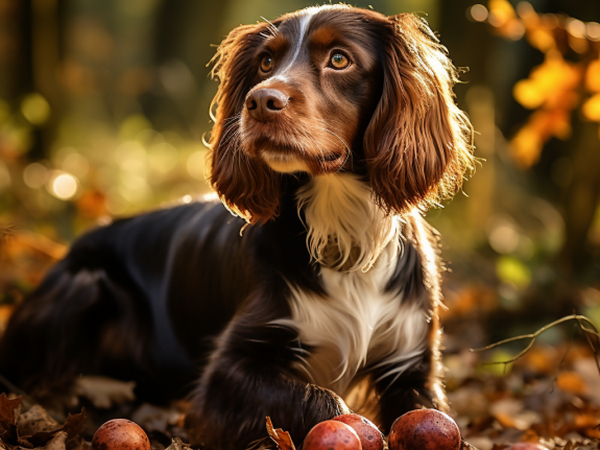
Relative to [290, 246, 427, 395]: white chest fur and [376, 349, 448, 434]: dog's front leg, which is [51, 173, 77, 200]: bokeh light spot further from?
[376, 349, 448, 434]: dog's front leg

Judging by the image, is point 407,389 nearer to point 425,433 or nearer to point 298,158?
point 425,433

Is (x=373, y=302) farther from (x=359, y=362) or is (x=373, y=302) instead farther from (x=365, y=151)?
(x=365, y=151)

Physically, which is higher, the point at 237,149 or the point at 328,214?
the point at 237,149

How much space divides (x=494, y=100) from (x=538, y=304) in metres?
2.36

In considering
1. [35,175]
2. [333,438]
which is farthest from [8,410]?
[35,175]

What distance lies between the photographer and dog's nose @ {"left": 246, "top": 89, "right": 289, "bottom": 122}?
196cm

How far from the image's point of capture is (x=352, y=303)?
88.9 inches

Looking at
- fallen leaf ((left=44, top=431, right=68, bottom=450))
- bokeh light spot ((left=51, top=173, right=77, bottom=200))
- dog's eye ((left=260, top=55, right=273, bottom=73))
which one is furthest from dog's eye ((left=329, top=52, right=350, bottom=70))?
bokeh light spot ((left=51, top=173, right=77, bottom=200))

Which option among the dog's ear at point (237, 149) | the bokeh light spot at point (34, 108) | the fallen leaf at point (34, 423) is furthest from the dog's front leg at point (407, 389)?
the bokeh light spot at point (34, 108)

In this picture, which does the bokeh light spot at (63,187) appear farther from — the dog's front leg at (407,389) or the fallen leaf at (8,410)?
the dog's front leg at (407,389)

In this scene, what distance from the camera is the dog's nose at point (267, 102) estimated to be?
1962 millimetres

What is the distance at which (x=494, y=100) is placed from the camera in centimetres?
580

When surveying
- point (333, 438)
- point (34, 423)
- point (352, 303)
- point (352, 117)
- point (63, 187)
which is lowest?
point (63, 187)

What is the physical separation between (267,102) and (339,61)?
1.19 ft
